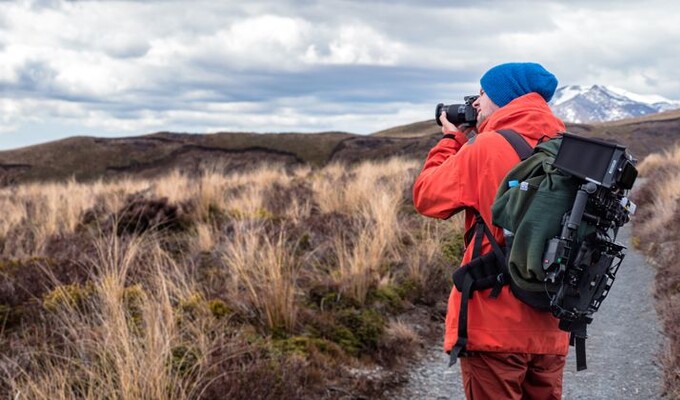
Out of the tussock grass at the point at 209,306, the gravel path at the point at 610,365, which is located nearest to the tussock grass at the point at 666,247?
the gravel path at the point at 610,365

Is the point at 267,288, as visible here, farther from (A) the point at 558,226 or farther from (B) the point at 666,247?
(B) the point at 666,247

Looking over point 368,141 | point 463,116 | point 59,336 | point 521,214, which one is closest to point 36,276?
point 59,336

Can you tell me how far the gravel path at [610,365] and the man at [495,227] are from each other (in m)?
2.25

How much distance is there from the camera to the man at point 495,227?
2.54 meters

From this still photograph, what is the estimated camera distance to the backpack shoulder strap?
2.52 m

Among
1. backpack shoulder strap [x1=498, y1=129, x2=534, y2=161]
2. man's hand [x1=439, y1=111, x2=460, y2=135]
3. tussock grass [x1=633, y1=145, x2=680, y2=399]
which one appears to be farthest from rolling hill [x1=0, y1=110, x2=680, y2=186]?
backpack shoulder strap [x1=498, y1=129, x2=534, y2=161]

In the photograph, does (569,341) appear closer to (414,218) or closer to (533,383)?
(533,383)

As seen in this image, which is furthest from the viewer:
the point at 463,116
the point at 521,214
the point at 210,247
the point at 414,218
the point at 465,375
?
the point at 414,218

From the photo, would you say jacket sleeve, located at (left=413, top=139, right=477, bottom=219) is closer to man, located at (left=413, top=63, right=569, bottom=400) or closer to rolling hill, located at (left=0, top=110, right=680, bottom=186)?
man, located at (left=413, top=63, right=569, bottom=400)

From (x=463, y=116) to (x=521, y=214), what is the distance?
787 mm

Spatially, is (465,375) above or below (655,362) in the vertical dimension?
above

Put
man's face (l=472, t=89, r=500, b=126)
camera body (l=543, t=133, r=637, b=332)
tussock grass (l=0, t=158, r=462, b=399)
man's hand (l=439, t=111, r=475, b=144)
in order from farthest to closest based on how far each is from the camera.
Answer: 1. tussock grass (l=0, t=158, r=462, b=399)
2. man's hand (l=439, t=111, r=475, b=144)
3. man's face (l=472, t=89, r=500, b=126)
4. camera body (l=543, t=133, r=637, b=332)

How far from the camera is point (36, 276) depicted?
586 centimetres

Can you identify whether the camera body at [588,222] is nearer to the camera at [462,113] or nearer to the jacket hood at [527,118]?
the jacket hood at [527,118]
